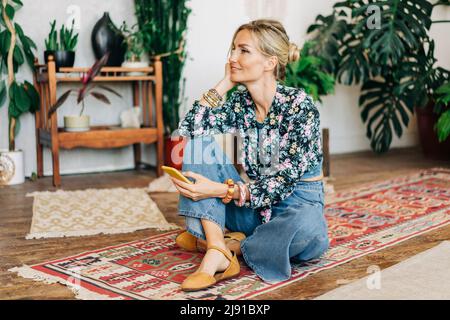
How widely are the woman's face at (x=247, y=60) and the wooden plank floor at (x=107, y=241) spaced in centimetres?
71

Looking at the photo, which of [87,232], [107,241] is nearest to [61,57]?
[87,232]

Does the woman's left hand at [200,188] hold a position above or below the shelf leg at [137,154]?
above

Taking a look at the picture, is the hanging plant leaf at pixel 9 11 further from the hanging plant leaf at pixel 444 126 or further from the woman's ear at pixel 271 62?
the hanging plant leaf at pixel 444 126

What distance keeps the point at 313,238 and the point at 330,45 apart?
2902 millimetres

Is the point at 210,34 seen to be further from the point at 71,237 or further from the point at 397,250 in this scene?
the point at 397,250

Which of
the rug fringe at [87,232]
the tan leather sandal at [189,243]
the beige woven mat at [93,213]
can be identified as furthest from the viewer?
the beige woven mat at [93,213]

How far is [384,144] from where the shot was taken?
4680mm

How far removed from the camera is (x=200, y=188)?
188 cm

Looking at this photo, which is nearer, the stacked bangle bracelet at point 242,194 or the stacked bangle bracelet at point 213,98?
the stacked bangle bracelet at point 242,194

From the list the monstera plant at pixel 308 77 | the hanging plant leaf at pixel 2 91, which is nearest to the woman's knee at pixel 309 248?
the monstera plant at pixel 308 77

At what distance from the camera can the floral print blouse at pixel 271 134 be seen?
77.1 inches

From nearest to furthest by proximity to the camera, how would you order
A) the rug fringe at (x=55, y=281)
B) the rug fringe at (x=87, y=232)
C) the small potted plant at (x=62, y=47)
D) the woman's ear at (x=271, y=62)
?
the rug fringe at (x=55, y=281) < the woman's ear at (x=271, y=62) < the rug fringe at (x=87, y=232) < the small potted plant at (x=62, y=47)

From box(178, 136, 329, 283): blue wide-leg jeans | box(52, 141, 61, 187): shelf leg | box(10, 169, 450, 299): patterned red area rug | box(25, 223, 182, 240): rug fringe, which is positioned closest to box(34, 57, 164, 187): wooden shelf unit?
box(52, 141, 61, 187): shelf leg
